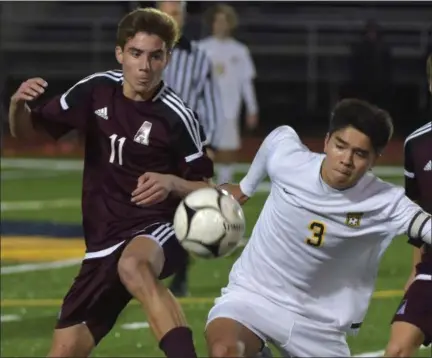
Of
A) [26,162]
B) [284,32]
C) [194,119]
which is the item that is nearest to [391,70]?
[284,32]

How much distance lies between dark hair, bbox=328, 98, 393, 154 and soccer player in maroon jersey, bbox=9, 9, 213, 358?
898mm

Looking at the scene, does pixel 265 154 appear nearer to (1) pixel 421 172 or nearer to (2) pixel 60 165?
(1) pixel 421 172

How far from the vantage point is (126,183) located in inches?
260

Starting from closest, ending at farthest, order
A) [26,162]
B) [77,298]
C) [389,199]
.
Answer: [389,199]
[77,298]
[26,162]

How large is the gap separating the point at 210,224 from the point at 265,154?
56 cm

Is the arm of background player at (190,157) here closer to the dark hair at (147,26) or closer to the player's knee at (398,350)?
the dark hair at (147,26)

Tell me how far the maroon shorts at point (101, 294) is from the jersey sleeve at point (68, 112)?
0.72m

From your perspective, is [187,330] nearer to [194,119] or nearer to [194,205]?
[194,205]

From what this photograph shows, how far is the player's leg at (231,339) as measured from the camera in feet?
18.7

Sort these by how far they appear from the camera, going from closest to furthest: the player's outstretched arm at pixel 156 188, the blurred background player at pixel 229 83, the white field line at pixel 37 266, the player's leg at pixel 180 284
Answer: the player's outstretched arm at pixel 156 188
the player's leg at pixel 180 284
the white field line at pixel 37 266
the blurred background player at pixel 229 83

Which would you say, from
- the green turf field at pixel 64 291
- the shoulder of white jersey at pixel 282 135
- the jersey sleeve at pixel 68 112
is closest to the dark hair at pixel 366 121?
the shoulder of white jersey at pixel 282 135

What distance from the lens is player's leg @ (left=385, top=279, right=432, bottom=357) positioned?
6492mm

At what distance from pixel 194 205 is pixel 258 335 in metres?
0.66

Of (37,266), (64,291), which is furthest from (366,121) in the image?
(37,266)
